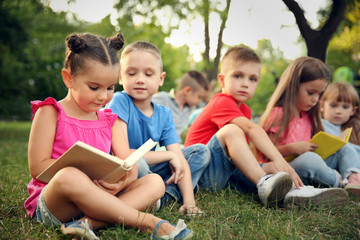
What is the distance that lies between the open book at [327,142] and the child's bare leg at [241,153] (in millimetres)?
764

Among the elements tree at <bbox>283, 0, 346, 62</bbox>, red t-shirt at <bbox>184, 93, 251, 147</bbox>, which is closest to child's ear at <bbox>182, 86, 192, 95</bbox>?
tree at <bbox>283, 0, 346, 62</bbox>

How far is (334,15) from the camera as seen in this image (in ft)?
12.8

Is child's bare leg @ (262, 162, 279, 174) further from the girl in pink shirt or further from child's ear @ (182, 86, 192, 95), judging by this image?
child's ear @ (182, 86, 192, 95)

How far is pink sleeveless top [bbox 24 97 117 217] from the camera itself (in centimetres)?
185

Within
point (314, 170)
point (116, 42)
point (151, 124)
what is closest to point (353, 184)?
point (314, 170)

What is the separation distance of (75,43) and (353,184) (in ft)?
7.65

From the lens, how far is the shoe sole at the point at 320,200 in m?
2.29

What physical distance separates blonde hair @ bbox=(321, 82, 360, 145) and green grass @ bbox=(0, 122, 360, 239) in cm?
161

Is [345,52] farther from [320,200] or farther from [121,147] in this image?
[121,147]

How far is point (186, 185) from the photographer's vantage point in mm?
2301

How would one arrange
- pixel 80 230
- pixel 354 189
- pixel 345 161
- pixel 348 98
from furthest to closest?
pixel 348 98, pixel 345 161, pixel 354 189, pixel 80 230

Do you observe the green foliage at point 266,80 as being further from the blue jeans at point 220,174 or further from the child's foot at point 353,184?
the blue jeans at point 220,174

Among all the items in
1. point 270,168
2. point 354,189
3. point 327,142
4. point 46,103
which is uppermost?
point 46,103

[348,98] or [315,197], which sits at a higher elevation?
[348,98]
